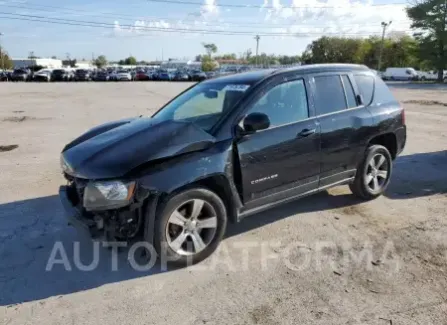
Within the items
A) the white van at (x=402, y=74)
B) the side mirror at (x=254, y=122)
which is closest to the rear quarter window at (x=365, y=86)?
the side mirror at (x=254, y=122)

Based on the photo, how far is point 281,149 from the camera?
13.3 ft

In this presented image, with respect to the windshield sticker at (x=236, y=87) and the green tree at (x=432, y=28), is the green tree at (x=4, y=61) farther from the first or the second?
the windshield sticker at (x=236, y=87)

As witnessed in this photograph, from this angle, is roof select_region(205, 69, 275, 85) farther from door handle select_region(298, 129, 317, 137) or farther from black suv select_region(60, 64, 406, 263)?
door handle select_region(298, 129, 317, 137)

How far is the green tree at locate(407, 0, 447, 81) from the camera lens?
44.8 metres

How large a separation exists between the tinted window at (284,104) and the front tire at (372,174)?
1241 millimetres

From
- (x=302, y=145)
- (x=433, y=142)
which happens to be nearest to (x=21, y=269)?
(x=302, y=145)

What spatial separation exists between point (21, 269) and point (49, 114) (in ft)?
40.8

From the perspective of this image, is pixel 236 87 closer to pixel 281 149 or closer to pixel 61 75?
pixel 281 149

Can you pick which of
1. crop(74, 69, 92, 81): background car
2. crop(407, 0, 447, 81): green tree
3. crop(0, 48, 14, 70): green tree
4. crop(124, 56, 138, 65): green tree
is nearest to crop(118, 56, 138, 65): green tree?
crop(124, 56, 138, 65): green tree

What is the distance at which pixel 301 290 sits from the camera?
3223 mm

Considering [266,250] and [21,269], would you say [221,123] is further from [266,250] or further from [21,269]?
[21,269]

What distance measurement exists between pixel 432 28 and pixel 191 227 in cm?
5189

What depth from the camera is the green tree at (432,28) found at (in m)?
44.8

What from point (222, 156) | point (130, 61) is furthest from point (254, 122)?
point (130, 61)
